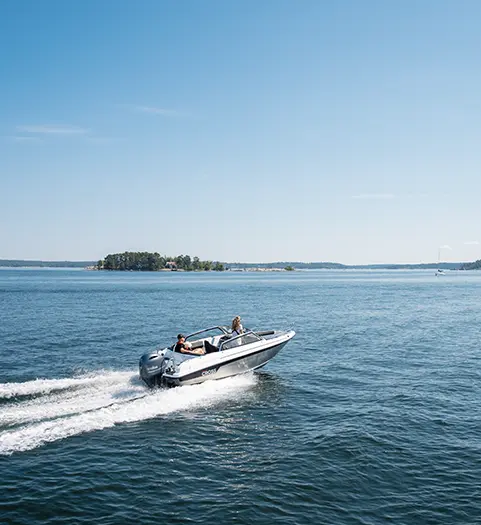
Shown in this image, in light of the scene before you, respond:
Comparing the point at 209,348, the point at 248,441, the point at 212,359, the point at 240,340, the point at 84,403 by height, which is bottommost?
the point at 248,441

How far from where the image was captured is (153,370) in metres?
19.3

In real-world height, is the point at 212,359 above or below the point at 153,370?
above

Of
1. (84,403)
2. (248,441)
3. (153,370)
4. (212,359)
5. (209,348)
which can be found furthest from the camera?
(209,348)

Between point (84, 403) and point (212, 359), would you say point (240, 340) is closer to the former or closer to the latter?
point (212, 359)

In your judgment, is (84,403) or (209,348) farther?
(209,348)

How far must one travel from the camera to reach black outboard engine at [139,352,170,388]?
19.3 meters

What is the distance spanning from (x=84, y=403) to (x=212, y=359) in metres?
5.39

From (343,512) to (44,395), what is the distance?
12.0 m

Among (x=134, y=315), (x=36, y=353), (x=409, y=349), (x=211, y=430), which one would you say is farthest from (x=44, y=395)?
(x=134, y=315)

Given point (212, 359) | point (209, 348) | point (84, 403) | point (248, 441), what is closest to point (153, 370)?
point (212, 359)

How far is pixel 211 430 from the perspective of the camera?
15992 millimetres

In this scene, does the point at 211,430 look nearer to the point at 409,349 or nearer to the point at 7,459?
the point at 7,459

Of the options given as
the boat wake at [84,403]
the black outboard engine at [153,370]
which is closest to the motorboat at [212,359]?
the black outboard engine at [153,370]

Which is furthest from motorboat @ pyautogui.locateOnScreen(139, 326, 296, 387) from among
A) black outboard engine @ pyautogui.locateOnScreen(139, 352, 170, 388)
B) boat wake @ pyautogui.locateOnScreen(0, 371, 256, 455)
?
boat wake @ pyautogui.locateOnScreen(0, 371, 256, 455)
